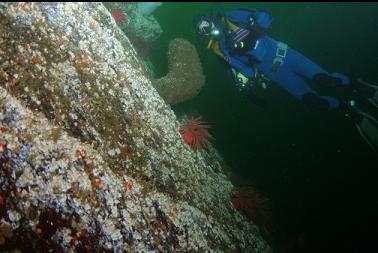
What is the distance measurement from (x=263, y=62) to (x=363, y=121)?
289 centimetres

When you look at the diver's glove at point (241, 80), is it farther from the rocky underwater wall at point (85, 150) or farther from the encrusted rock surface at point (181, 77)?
the rocky underwater wall at point (85, 150)

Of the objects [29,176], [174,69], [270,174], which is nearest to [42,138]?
[29,176]

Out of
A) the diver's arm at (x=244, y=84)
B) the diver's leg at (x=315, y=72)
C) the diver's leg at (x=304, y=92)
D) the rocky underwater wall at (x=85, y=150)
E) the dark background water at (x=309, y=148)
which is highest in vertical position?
the rocky underwater wall at (x=85, y=150)

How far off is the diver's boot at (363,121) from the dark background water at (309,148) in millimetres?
2229

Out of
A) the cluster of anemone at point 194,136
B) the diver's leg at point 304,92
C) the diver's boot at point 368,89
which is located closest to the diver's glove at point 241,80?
the cluster of anemone at point 194,136

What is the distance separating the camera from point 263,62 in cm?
790

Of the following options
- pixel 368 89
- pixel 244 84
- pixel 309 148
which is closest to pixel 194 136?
pixel 244 84

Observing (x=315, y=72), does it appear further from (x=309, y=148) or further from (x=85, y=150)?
(x=85, y=150)

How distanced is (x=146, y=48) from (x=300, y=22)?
8.09 m

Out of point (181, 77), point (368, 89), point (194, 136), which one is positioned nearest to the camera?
point (194, 136)

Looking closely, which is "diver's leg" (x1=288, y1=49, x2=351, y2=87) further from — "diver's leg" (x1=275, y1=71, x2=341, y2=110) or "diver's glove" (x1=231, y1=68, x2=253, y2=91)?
"diver's glove" (x1=231, y1=68, x2=253, y2=91)

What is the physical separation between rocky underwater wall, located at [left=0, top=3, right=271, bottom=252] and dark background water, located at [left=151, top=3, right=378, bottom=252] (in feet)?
13.0

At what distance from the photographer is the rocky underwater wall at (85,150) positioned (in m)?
2.93

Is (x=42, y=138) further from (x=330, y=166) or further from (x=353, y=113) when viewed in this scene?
(x=330, y=166)
